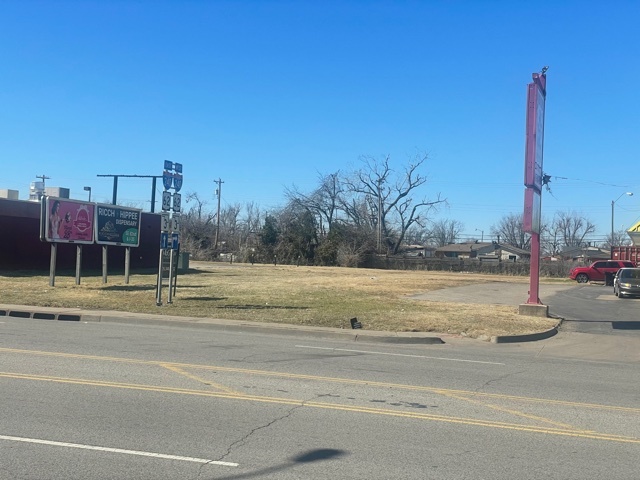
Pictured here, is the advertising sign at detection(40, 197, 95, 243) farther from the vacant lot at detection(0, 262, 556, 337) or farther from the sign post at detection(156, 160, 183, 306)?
the sign post at detection(156, 160, 183, 306)

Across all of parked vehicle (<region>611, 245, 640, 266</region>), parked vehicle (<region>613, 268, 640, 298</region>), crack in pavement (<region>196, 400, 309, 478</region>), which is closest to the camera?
crack in pavement (<region>196, 400, 309, 478</region>)

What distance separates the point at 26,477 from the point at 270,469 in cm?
192

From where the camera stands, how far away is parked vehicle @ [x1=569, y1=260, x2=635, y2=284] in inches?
1889

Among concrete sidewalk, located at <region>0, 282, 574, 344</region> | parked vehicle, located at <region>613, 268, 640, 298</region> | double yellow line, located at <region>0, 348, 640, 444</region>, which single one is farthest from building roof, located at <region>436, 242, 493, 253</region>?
double yellow line, located at <region>0, 348, 640, 444</region>

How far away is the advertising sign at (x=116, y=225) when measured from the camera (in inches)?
1196

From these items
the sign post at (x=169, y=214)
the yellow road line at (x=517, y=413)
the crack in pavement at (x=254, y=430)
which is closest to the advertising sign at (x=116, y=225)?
the sign post at (x=169, y=214)

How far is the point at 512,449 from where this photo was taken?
616 cm

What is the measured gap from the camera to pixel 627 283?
109 feet

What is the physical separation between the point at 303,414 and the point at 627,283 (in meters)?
30.4

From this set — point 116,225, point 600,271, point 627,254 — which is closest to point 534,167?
point 116,225

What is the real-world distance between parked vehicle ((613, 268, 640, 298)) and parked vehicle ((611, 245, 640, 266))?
20415mm

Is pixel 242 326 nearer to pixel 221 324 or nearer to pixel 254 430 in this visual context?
pixel 221 324

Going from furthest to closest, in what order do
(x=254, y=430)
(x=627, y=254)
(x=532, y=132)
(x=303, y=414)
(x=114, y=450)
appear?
(x=627, y=254)
(x=532, y=132)
(x=303, y=414)
(x=254, y=430)
(x=114, y=450)

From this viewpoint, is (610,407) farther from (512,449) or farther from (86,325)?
(86,325)
